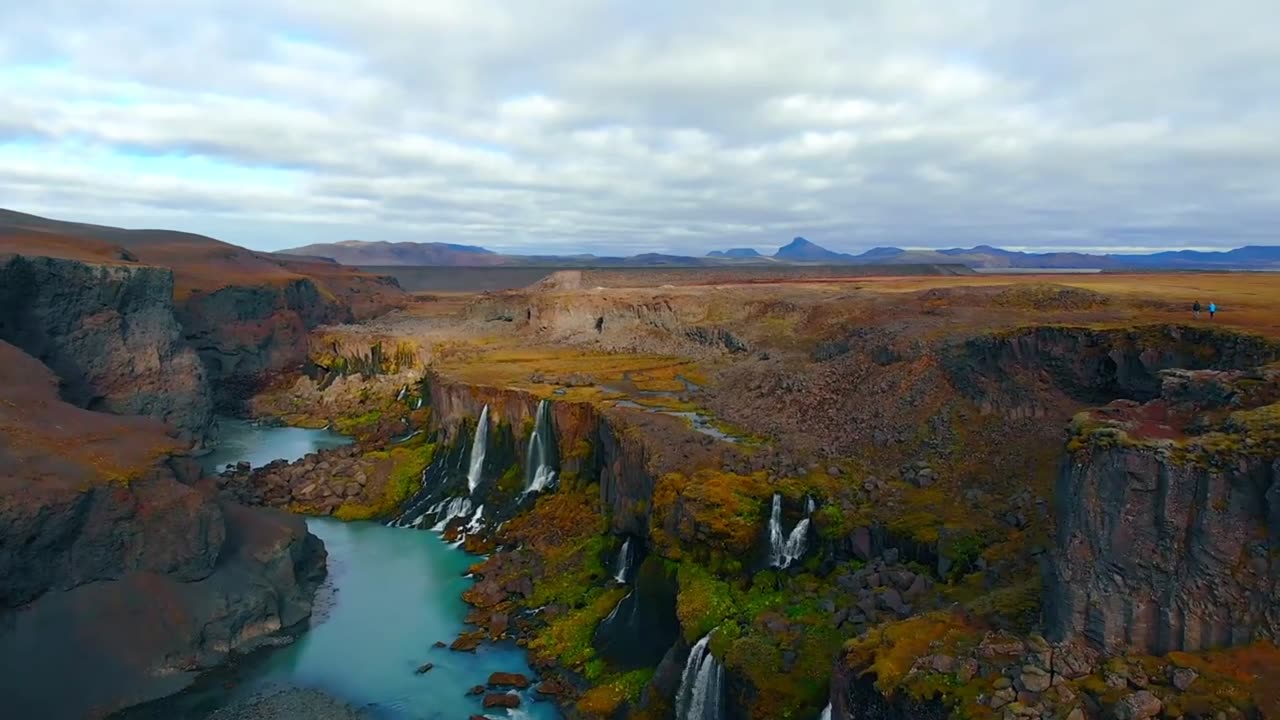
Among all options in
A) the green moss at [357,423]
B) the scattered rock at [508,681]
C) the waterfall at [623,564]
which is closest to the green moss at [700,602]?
the waterfall at [623,564]

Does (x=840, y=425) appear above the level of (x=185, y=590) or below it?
above

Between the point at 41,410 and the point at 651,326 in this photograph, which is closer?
the point at 41,410

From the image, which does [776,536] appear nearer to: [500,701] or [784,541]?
[784,541]

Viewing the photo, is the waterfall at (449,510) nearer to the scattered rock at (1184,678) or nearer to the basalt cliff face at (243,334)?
the scattered rock at (1184,678)

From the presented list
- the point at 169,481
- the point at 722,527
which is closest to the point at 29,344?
the point at 169,481

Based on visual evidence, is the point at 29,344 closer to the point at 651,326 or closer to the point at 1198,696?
the point at 651,326

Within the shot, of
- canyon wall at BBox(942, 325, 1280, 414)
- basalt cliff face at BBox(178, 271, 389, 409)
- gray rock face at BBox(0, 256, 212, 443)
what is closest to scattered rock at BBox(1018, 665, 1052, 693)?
canyon wall at BBox(942, 325, 1280, 414)

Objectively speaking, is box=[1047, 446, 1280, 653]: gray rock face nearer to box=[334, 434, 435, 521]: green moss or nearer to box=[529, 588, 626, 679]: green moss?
box=[529, 588, 626, 679]: green moss

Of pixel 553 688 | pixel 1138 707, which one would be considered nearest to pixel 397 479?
pixel 553 688
